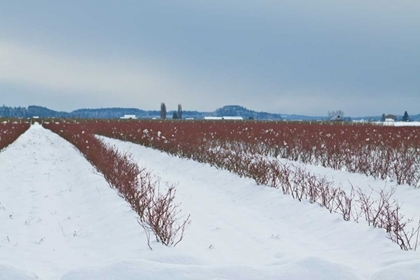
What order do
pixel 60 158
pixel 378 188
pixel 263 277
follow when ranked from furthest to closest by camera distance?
pixel 60 158, pixel 378 188, pixel 263 277

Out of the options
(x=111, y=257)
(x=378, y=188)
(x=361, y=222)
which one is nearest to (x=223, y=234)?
(x=111, y=257)

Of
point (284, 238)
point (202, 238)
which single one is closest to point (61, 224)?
point (202, 238)

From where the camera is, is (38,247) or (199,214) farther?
(199,214)

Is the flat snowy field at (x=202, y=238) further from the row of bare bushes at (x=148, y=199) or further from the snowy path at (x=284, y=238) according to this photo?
the row of bare bushes at (x=148, y=199)

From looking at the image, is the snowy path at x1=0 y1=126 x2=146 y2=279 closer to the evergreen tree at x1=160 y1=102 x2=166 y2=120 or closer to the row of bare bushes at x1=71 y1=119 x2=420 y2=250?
the row of bare bushes at x1=71 y1=119 x2=420 y2=250

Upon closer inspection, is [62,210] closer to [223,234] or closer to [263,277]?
[223,234]

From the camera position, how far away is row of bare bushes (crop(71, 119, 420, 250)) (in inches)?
236

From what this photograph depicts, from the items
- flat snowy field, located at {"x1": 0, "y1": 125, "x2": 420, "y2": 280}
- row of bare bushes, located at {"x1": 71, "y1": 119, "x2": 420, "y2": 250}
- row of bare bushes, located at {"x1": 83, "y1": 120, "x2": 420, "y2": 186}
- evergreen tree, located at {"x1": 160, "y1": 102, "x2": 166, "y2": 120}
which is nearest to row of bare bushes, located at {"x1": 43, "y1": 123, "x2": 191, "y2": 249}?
flat snowy field, located at {"x1": 0, "y1": 125, "x2": 420, "y2": 280}

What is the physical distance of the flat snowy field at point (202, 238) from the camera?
4.02 metres

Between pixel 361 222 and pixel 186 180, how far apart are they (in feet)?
21.4

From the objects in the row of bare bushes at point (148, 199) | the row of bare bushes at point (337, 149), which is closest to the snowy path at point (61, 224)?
the row of bare bushes at point (148, 199)

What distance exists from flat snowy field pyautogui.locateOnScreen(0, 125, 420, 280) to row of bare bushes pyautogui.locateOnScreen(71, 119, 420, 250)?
233 mm

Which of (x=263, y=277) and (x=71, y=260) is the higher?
(x=263, y=277)

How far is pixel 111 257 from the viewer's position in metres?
5.37
